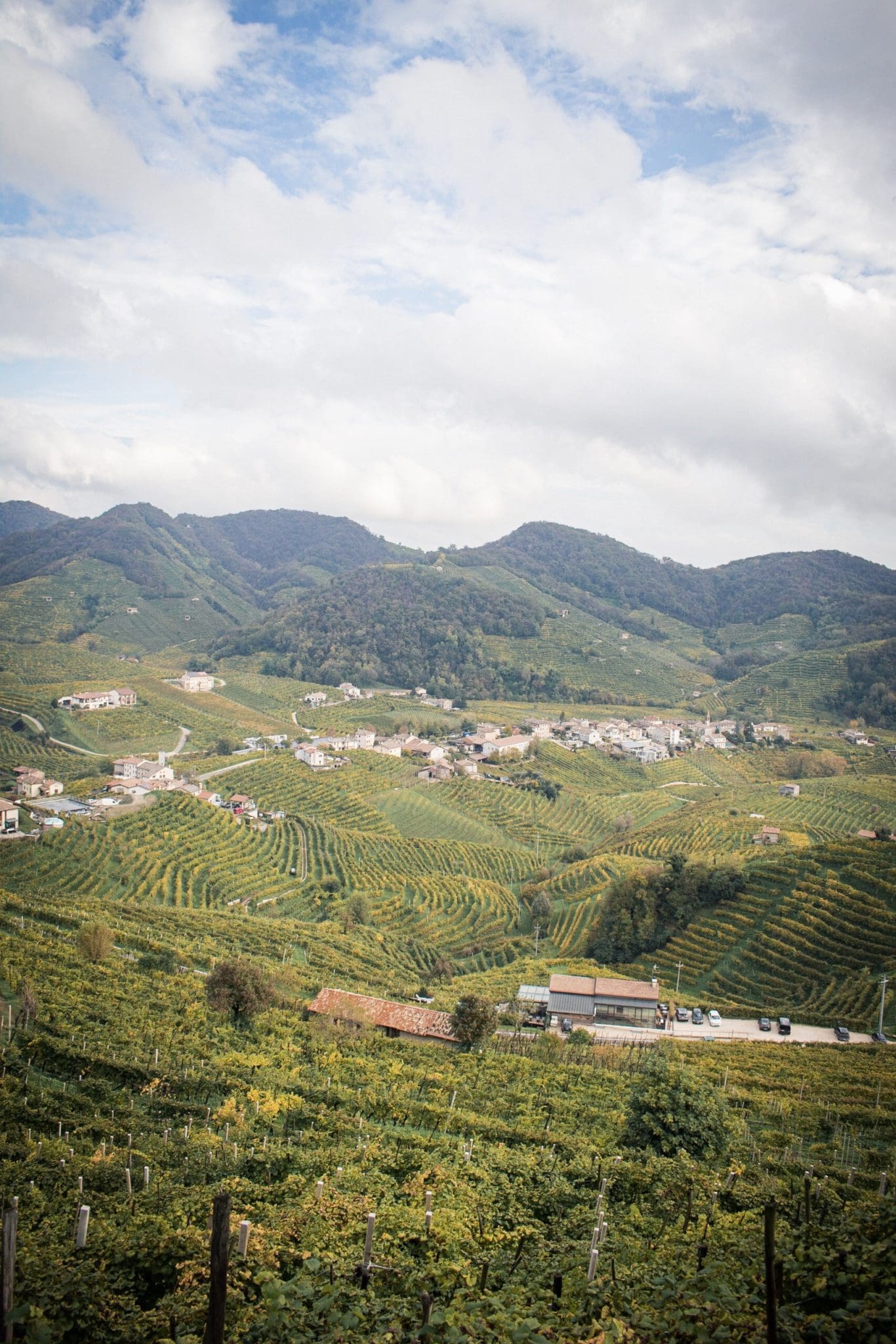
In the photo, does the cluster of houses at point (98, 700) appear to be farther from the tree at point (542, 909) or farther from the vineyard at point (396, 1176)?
the vineyard at point (396, 1176)

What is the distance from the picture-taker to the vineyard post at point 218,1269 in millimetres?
3172

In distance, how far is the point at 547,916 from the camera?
3641cm

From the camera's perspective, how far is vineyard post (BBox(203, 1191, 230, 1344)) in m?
3.17

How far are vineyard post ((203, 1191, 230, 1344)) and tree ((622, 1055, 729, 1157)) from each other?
950 centimetres

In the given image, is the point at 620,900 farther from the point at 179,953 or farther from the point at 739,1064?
the point at 179,953

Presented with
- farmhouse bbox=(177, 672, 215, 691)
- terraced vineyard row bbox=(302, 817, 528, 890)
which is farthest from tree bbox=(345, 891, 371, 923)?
farmhouse bbox=(177, 672, 215, 691)

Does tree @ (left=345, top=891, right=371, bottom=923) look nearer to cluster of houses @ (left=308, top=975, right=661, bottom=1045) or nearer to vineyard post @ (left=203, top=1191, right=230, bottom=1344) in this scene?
cluster of houses @ (left=308, top=975, right=661, bottom=1045)

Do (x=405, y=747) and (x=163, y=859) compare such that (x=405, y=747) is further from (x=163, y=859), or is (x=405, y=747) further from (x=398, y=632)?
(x=398, y=632)

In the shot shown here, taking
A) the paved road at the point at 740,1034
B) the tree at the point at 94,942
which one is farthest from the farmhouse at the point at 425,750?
the tree at the point at 94,942

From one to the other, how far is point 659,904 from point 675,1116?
21486mm

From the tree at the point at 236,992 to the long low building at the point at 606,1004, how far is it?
1081 cm

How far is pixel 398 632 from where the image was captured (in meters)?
112

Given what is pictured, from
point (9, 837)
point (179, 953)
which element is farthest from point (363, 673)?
point (179, 953)

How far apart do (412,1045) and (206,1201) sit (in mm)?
10790
